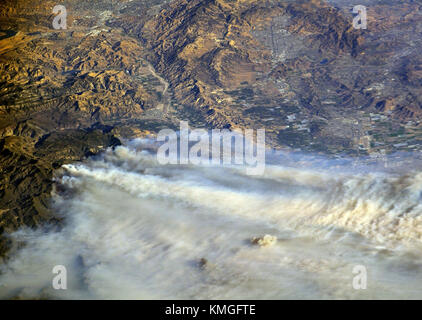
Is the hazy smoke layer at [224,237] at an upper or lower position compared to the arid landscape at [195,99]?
lower

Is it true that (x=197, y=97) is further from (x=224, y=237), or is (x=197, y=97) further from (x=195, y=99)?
(x=224, y=237)

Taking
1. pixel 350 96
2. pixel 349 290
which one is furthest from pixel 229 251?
pixel 350 96

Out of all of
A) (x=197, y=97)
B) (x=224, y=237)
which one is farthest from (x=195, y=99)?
(x=224, y=237)

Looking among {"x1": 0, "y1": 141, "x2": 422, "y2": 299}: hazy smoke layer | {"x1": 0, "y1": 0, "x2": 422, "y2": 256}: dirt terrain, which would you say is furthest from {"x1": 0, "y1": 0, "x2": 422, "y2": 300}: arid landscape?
{"x1": 0, "y1": 141, "x2": 422, "y2": 299}: hazy smoke layer

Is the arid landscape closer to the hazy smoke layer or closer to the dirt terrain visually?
the dirt terrain

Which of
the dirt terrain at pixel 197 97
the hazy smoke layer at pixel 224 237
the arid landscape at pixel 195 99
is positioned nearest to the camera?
the hazy smoke layer at pixel 224 237

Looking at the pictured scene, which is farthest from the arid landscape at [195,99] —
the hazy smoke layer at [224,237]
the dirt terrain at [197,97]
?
the hazy smoke layer at [224,237]

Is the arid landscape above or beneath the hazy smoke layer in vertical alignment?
above

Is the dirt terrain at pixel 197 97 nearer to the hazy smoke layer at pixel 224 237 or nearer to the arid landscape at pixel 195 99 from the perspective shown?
the arid landscape at pixel 195 99
